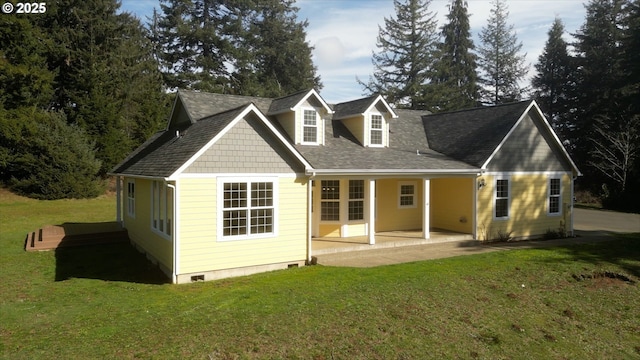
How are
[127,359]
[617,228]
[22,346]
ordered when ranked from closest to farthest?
[127,359] → [22,346] → [617,228]

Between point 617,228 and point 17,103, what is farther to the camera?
point 17,103

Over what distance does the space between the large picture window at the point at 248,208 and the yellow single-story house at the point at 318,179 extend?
3 centimetres

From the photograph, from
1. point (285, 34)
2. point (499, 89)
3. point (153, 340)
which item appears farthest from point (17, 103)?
point (499, 89)

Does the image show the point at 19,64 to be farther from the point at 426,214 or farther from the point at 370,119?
the point at 426,214

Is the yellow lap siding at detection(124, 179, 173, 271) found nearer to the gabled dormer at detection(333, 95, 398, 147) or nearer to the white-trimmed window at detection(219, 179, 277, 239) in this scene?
the white-trimmed window at detection(219, 179, 277, 239)

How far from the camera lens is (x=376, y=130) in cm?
1855

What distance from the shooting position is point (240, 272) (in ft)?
41.2

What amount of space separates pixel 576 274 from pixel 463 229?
5.26 metres

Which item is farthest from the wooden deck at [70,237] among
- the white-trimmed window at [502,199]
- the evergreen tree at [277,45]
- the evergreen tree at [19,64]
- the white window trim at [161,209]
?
the evergreen tree at [277,45]

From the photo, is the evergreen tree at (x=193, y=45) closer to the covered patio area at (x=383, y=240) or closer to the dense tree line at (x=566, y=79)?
the dense tree line at (x=566, y=79)

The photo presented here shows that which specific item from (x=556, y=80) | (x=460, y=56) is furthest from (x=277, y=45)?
(x=556, y=80)

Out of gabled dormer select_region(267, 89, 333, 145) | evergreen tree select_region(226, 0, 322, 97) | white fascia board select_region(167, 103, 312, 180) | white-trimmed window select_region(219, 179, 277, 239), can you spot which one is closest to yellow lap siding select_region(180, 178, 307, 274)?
white-trimmed window select_region(219, 179, 277, 239)

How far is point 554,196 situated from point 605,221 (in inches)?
355

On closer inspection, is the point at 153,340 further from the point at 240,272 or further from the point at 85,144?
the point at 85,144
